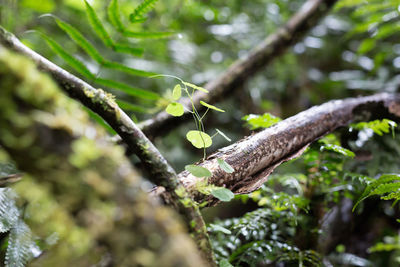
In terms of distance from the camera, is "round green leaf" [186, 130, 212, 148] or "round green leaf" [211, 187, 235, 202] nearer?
"round green leaf" [211, 187, 235, 202]

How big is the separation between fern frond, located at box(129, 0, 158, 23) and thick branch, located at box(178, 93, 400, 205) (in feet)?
2.54

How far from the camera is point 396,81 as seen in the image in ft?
9.29

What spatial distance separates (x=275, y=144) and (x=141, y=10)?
3.00ft

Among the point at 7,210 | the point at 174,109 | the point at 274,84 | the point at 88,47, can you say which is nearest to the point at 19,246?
the point at 7,210

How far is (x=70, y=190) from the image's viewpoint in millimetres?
538

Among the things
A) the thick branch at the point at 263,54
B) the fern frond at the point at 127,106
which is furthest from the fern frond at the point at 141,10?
the thick branch at the point at 263,54

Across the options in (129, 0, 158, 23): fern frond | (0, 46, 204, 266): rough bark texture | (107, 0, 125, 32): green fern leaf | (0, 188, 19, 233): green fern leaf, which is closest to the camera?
(0, 46, 204, 266): rough bark texture

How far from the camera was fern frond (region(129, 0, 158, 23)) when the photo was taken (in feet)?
4.46

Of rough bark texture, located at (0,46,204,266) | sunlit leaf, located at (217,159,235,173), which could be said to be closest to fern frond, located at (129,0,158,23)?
sunlit leaf, located at (217,159,235,173)

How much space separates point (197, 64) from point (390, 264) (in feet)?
8.26

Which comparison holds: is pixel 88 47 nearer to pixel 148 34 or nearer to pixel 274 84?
pixel 148 34

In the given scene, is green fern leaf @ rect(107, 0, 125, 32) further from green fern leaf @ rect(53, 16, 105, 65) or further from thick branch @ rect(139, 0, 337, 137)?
thick branch @ rect(139, 0, 337, 137)

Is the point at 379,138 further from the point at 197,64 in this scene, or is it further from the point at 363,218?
the point at 197,64

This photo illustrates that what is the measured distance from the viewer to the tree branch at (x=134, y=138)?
742 mm
